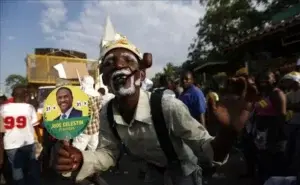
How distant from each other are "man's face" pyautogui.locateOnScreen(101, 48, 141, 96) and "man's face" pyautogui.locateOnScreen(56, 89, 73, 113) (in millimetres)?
435

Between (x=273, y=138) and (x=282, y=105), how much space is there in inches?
16.4

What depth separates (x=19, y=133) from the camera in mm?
5512

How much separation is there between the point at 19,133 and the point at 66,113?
3125 mm

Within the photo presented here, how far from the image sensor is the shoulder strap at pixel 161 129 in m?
2.18

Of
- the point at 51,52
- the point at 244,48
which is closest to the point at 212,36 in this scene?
the point at 51,52

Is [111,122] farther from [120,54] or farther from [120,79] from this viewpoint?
[120,54]

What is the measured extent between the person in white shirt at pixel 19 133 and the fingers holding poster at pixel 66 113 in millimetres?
2958

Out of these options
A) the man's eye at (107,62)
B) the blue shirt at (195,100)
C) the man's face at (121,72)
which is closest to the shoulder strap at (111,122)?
the man's face at (121,72)

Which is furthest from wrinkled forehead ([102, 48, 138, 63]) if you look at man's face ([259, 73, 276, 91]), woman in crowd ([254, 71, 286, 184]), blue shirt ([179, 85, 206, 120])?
blue shirt ([179, 85, 206, 120])

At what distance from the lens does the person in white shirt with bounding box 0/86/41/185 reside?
547 centimetres

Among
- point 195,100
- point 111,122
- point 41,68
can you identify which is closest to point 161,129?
point 111,122

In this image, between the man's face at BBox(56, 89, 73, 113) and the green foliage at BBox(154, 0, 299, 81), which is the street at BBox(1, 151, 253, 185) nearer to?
the man's face at BBox(56, 89, 73, 113)

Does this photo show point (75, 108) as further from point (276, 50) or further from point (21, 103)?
point (276, 50)

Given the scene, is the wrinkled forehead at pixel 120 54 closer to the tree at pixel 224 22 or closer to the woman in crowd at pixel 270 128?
the woman in crowd at pixel 270 128
